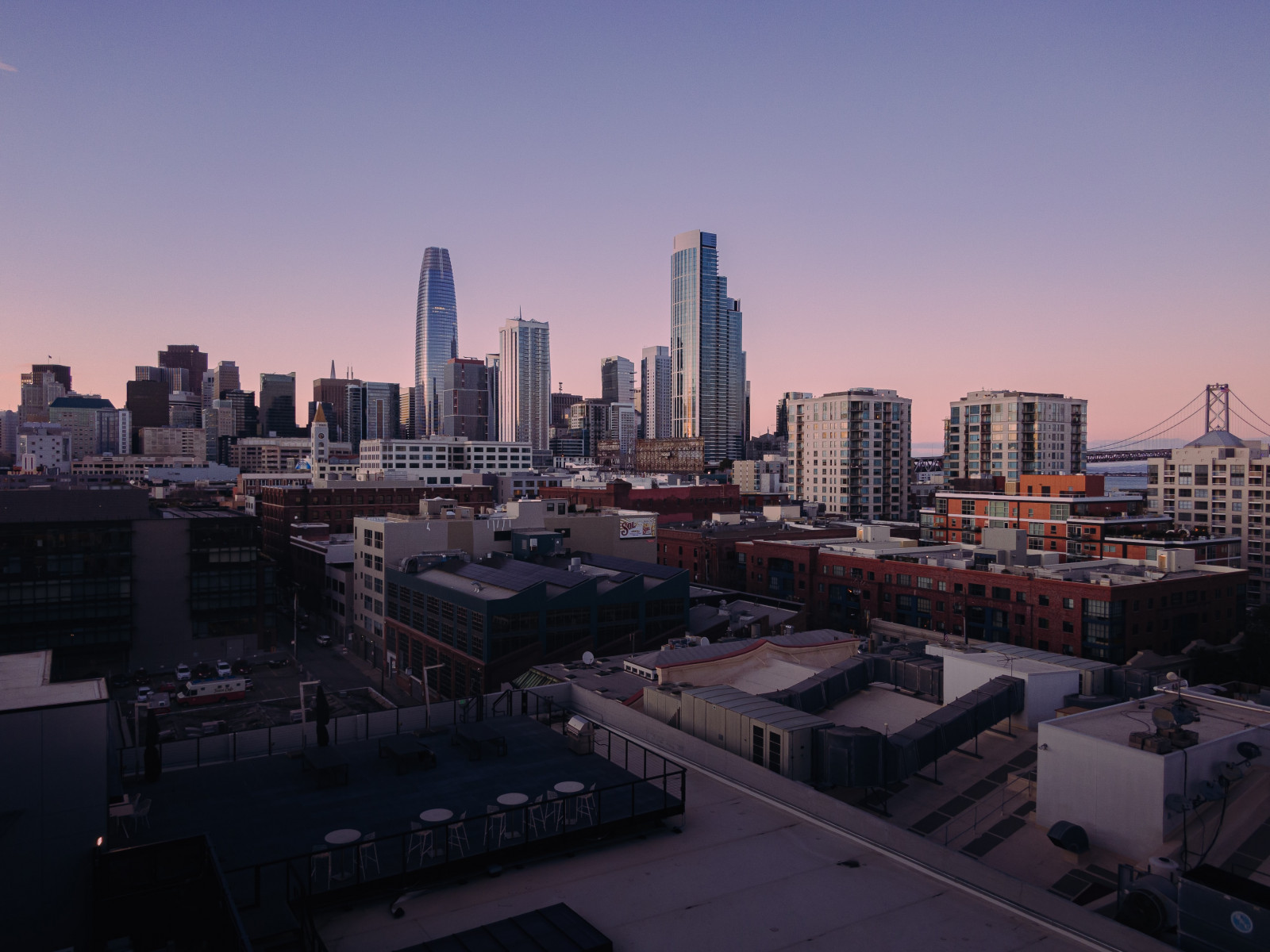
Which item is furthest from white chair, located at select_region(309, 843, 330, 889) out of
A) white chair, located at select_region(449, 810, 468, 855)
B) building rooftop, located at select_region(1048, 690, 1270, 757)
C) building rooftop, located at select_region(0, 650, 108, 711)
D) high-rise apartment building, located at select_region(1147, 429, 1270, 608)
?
high-rise apartment building, located at select_region(1147, 429, 1270, 608)

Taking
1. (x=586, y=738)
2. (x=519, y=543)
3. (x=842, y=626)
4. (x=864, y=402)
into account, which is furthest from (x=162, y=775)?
(x=864, y=402)

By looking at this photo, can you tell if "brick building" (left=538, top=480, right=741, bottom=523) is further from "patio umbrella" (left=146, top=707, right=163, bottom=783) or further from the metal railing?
"patio umbrella" (left=146, top=707, right=163, bottom=783)

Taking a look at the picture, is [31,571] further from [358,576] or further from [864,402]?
[864,402]

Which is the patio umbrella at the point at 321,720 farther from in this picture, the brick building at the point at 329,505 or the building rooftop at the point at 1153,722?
the brick building at the point at 329,505

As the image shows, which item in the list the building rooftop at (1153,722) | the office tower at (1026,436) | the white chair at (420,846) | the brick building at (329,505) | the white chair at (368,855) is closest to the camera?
the white chair at (368,855)

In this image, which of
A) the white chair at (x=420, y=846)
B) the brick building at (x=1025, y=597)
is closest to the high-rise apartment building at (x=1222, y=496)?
the brick building at (x=1025, y=597)
